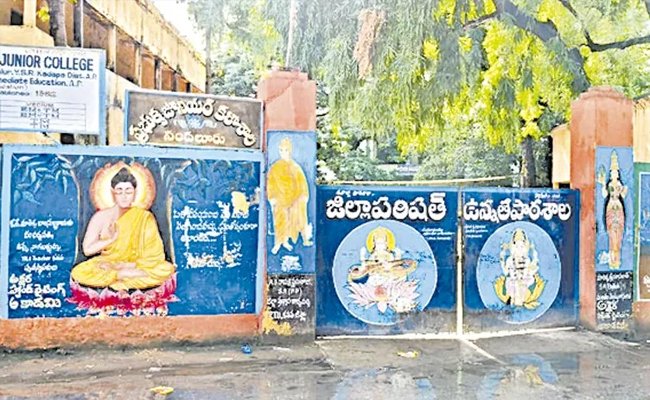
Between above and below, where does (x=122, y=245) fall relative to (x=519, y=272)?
above

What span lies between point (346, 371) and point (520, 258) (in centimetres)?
299

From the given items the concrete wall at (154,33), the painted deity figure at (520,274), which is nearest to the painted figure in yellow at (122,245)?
the painted deity figure at (520,274)

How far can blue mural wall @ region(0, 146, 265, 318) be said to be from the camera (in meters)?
6.78

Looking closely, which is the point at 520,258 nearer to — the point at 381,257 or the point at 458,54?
the point at 381,257

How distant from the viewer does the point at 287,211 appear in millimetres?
7316

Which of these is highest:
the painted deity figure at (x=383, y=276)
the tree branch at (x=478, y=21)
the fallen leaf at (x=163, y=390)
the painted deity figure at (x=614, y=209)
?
the tree branch at (x=478, y=21)

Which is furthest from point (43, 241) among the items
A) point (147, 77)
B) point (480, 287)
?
point (147, 77)

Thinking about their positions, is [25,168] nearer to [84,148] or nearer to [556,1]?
[84,148]

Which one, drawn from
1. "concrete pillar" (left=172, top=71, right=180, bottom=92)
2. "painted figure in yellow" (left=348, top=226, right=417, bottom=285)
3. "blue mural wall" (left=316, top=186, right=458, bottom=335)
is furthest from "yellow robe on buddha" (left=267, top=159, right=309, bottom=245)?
"concrete pillar" (left=172, top=71, right=180, bottom=92)

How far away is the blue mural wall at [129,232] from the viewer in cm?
678

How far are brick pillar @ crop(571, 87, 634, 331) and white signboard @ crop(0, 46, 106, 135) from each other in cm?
570

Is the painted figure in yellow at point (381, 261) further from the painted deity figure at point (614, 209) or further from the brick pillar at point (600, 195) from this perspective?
the painted deity figure at point (614, 209)

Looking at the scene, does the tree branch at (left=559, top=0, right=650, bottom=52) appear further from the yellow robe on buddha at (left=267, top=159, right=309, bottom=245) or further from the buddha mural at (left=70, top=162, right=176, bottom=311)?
the buddha mural at (left=70, top=162, right=176, bottom=311)

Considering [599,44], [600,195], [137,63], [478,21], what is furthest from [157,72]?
[600,195]
